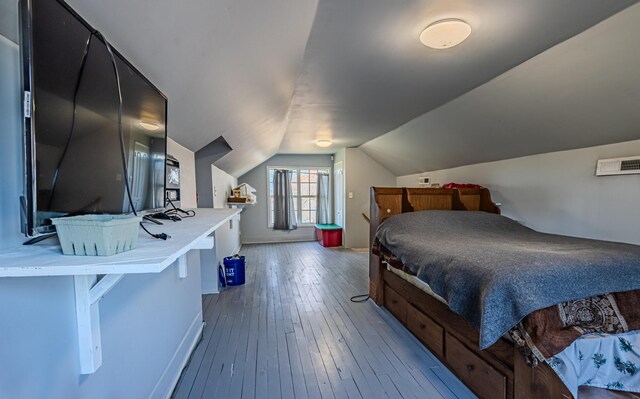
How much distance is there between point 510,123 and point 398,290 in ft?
6.62

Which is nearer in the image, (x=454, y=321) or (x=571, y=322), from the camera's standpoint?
(x=571, y=322)

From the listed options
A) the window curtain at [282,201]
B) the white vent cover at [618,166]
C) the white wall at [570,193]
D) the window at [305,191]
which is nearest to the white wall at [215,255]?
the window curtain at [282,201]

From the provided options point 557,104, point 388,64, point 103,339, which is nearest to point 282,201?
point 388,64

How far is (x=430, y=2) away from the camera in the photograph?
1460 mm

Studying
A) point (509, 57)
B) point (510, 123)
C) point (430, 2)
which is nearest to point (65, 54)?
point (430, 2)

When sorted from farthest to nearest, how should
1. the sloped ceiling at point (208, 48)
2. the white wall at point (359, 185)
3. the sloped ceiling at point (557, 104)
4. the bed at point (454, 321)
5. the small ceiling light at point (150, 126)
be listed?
the white wall at point (359, 185), the sloped ceiling at point (557, 104), the bed at point (454, 321), the small ceiling light at point (150, 126), the sloped ceiling at point (208, 48)

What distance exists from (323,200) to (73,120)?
6429 millimetres

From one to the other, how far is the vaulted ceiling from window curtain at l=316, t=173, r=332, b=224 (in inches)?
145

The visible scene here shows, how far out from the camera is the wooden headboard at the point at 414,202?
10.0ft

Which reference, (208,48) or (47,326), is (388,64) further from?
(47,326)

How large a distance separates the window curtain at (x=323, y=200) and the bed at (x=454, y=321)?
12.5 ft

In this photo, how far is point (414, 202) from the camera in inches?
123

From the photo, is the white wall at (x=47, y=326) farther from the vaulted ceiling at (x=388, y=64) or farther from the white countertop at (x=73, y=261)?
the vaulted ceiling at (x=388, y=64)

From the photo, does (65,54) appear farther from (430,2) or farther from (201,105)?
(430,2)
